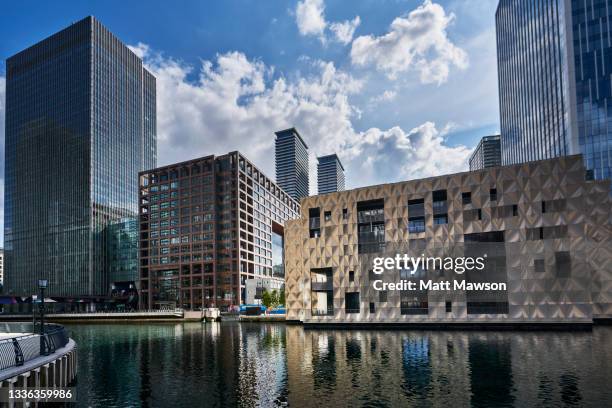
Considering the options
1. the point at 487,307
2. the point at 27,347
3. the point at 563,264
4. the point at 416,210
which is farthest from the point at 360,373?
the point at 563,264

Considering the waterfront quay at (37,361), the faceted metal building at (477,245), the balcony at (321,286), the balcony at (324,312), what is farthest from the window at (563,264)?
the waterfront quay at (37,361)

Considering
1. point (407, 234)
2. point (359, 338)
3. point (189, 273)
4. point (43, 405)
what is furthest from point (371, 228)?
point (189, 273)

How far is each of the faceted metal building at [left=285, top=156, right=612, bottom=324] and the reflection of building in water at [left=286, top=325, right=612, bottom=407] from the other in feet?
40.0

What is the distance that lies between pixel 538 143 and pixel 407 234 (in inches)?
3463

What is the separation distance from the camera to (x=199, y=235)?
181 m

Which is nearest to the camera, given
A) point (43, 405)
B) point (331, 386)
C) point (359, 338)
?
point (43, 405)

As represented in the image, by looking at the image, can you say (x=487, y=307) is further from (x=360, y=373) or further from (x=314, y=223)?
(x=360, y=373)

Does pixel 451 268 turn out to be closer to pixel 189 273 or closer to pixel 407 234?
pixel 407 234

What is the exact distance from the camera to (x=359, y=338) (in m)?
66.4

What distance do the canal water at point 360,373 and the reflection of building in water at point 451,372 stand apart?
8 cm

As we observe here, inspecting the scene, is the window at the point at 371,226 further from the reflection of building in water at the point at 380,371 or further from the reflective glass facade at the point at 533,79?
the reflective glass facade at the point at 533,79

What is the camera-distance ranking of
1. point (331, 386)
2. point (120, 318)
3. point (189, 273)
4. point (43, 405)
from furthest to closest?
point (189, 273) → point (120, 318) → point (331, 386) → point (43, 405)

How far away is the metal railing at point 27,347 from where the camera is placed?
2376 centimetres

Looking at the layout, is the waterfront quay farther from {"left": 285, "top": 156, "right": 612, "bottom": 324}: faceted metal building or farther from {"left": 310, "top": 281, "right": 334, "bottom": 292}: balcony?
{"left": 310, "top": 281, "right": 334, "bottom": 292}: balcony
